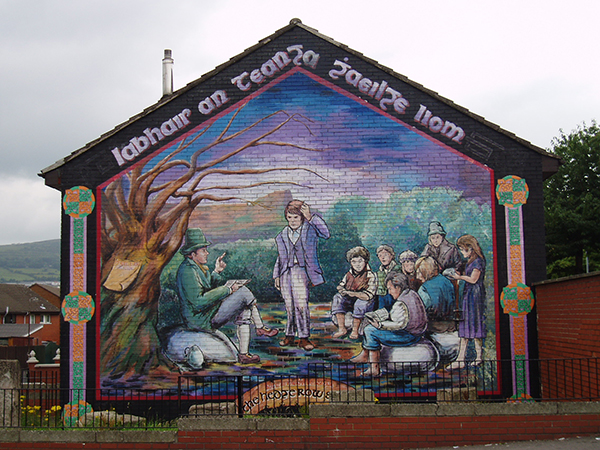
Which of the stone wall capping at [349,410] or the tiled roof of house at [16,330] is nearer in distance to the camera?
the stone wall capping at [349,410]

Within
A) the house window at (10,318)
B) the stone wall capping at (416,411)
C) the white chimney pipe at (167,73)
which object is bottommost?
the house window at (10,318)

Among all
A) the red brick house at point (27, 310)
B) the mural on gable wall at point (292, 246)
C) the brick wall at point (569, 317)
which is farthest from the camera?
the red brick house at point (27, 310)

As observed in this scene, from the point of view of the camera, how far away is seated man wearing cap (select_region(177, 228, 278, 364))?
13078mm

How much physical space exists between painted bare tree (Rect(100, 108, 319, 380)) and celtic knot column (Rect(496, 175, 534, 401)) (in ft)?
14.6

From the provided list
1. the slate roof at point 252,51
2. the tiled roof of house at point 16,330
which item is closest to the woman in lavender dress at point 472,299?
the slate roof at point 252,51

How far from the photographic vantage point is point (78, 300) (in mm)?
13227

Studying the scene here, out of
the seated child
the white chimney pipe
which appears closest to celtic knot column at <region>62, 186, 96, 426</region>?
the white chimney pipe

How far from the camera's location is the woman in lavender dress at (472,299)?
1279 cm

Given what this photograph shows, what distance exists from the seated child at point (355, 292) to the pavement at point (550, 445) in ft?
13.0

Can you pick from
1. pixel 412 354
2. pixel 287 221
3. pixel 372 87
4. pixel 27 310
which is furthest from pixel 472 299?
pixel 27 310

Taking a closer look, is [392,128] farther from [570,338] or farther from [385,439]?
[385,439]

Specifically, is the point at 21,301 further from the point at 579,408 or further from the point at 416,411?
the point at 579,408

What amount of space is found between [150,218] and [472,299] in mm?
7329

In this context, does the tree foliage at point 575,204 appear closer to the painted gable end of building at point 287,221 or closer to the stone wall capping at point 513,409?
the painted gable end of building at point 287,221
